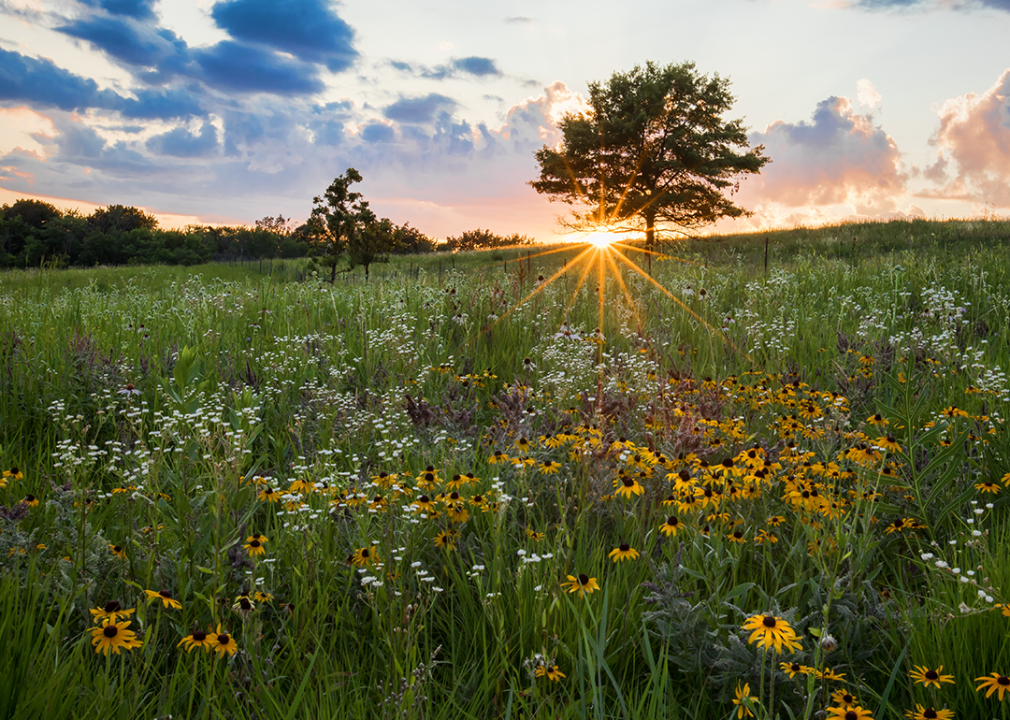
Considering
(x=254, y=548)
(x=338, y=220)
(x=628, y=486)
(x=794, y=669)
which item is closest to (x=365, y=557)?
(x=254, y=548)

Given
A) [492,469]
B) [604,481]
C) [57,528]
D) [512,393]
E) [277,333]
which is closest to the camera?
[57,528]

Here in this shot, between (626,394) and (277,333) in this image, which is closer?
(626,394)

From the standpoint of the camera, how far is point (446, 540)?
2186 millimetres

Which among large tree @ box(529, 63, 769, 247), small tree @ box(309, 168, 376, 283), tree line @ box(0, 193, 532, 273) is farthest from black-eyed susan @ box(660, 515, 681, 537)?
tree line @ box(0, 193, 532, 273)

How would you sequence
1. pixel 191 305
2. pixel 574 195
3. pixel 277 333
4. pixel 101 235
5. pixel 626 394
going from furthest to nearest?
pixel 101 235, pixel 574 195, pixel 191 305, pixel 277 333, pixel 626 394

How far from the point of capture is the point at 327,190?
24.0 m

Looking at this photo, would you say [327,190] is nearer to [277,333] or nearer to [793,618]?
[277,333]

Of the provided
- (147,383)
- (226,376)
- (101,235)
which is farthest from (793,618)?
(101,235)

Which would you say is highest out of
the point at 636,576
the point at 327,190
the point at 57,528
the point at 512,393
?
the point at 327,190

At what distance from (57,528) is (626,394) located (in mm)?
2977

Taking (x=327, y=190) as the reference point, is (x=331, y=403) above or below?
below

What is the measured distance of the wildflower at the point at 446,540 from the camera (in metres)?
2.07

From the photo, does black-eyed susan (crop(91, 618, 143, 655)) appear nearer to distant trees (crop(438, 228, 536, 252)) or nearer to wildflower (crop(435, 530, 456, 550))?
wildflower (crop(435, 530, 456, 550))

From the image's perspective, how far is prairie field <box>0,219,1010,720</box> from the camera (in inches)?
62.3
